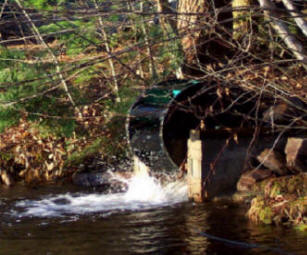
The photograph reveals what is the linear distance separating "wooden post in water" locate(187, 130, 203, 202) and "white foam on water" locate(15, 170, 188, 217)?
262 millimetres

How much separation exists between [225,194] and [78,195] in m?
2.88

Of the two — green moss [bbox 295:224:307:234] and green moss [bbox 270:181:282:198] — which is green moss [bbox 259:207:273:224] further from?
green moss [bbox 270:181:282:198]

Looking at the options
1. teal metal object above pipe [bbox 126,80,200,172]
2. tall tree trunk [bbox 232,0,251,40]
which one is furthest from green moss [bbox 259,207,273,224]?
teal metal object above pipe [bbox 126,80,200,172]

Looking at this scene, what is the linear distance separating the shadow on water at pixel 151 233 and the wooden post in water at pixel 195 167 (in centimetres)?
38

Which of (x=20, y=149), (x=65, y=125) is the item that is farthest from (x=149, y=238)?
(x=20, y=149)

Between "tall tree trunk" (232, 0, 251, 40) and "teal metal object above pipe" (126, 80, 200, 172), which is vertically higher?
"tall tree trunk" (232, 0, 251, 40)

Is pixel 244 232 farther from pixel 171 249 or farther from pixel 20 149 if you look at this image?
pixel 20 149

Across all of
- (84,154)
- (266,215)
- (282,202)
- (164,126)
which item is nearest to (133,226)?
(266,215)

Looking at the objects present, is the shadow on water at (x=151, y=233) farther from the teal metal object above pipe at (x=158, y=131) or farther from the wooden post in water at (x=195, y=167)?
the teal metal object above pipe at (x=158, y=131)

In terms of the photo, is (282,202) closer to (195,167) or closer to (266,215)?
(266,215)

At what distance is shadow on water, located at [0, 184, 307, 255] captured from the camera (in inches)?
305

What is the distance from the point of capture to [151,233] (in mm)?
8594

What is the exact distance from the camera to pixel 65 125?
42.5ft

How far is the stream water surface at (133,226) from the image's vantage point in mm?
7824
